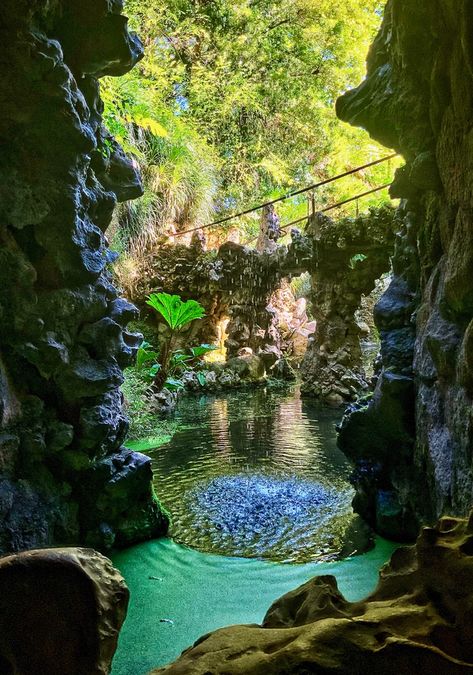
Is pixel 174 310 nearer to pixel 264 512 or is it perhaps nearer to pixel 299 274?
pixel 299 274

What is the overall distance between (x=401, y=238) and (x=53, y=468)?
3971 mm

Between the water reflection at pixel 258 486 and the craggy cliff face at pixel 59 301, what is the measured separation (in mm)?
828

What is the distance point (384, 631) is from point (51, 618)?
109 cm

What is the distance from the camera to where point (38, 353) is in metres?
3.57

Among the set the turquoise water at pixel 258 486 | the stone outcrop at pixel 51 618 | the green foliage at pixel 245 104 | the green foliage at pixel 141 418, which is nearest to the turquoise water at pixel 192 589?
the turquoise water at pixel 258 486

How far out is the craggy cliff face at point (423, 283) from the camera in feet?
9.21

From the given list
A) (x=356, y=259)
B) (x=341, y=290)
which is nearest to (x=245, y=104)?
(x=356, y=259)

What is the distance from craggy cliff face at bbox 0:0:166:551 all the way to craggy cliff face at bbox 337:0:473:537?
7.23ft

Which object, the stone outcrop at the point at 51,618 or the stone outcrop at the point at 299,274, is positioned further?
the stone outcrop at the point at 299,274

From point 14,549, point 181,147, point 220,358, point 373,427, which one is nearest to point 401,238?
point 373,427

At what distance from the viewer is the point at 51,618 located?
1.52 metres

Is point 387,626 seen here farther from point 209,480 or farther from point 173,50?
point 173,50

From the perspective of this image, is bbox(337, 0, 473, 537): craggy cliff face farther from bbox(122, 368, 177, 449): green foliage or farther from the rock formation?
bbox(122, 368, 177, 449): green foliage

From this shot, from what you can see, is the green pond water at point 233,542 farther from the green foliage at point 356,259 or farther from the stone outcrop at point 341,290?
the green foliage at point 356,259
